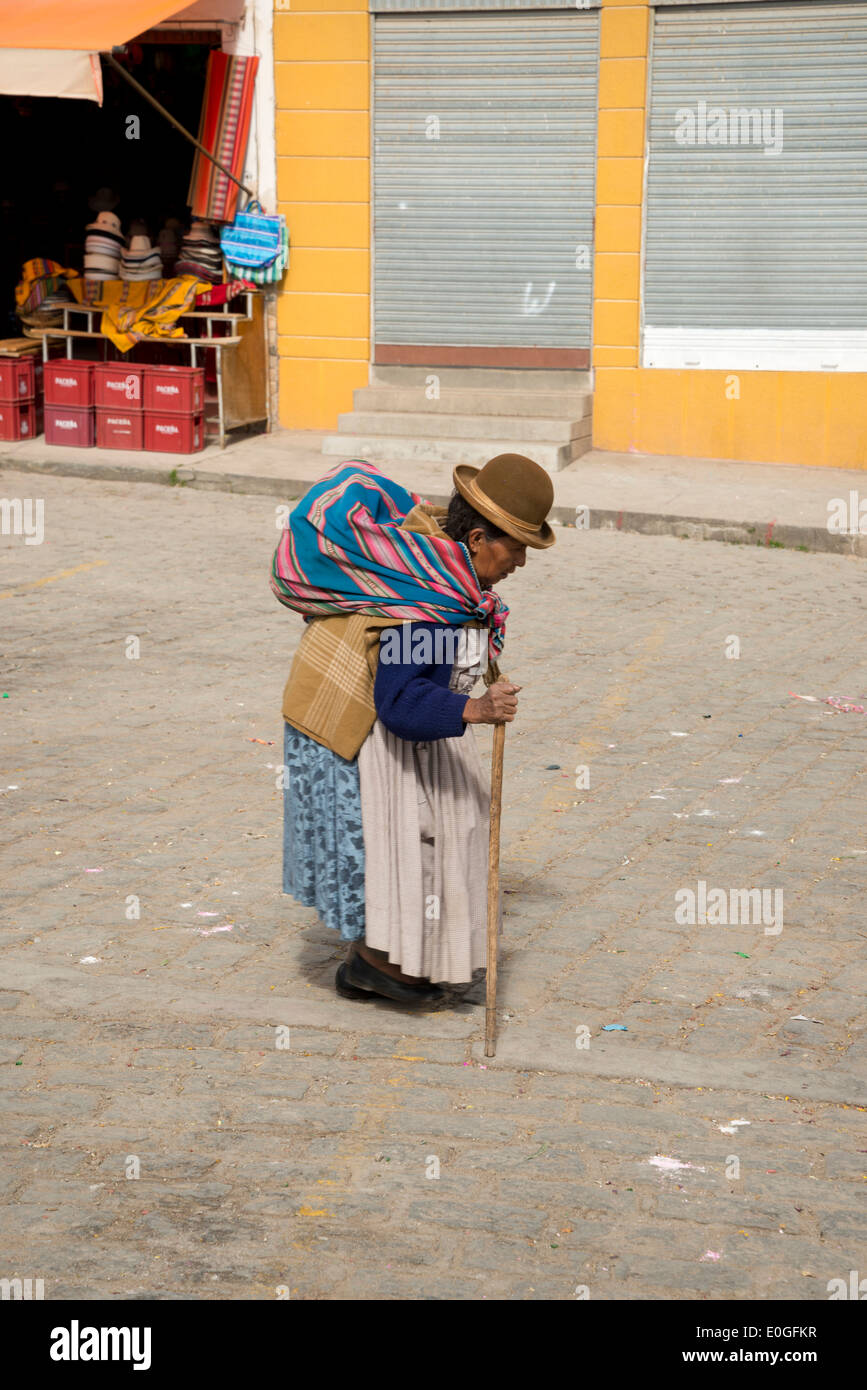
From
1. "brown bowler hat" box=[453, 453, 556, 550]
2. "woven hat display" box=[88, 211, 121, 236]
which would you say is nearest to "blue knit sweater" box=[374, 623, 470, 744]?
"brown bowler hat" box=[453, 453, 556, 550]

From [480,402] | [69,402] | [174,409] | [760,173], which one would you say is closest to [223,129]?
[174,409]

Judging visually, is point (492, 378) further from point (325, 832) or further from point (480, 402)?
point (325, 832)

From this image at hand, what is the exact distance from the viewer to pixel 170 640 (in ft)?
27.5

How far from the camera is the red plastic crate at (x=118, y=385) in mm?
13125

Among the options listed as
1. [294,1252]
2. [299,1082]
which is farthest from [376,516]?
A: [294,1252]

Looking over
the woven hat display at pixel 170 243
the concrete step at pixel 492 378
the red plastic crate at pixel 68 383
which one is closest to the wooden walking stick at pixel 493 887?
the concrete step at pixel 492 378

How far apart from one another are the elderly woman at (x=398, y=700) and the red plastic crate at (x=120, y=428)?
377 inches

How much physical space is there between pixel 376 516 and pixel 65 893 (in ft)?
6.31

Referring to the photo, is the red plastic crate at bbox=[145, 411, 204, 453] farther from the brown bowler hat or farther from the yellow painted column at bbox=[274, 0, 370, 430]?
the brown bowler hat

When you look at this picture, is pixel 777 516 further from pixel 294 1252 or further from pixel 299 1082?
pixel 294 1252

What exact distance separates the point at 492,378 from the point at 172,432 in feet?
9.19

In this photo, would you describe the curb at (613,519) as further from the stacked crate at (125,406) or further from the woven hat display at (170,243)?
the woven hat display at (170,243)

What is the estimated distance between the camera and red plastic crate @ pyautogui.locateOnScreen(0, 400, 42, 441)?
13703mm

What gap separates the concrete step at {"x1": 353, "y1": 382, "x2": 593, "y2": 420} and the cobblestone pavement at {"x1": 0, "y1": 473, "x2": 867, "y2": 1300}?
5.46 m
